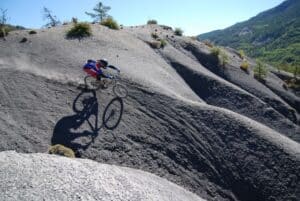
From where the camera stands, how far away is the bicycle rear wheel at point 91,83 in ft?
64.7

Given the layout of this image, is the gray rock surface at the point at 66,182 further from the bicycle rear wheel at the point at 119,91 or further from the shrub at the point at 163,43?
the shrub at the point at 163,43

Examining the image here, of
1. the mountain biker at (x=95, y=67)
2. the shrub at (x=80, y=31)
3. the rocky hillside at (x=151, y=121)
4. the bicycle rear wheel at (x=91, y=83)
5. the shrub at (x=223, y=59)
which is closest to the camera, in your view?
the rocky hillside at (x=151, y=121)

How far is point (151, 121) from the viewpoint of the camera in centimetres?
1878

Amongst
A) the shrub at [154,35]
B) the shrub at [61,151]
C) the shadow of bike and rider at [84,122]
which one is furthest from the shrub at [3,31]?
the shrub at [61,151]

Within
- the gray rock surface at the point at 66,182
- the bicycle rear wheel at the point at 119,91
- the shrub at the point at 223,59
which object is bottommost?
the gray rock surface at the point at 66,182

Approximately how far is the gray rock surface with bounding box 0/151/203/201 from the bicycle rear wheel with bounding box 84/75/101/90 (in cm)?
780

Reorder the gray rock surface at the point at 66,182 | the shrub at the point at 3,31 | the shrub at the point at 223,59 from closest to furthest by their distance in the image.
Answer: the gray rock surface at the point at 66,182
the shrub at the point at 3,31
the shrub at the point at 223,59

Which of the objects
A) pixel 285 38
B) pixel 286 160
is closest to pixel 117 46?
pixel 286 160

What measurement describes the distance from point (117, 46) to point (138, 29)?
8910mm

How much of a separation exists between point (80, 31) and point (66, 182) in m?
20.6

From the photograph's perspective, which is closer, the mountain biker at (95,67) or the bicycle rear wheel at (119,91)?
the mountain biker at (95,67)

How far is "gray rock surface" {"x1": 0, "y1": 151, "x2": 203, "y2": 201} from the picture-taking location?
A: 9.93 metres

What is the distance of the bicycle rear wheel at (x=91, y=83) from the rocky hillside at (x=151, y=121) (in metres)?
0.47

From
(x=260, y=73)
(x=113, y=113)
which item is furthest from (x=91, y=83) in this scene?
(x=260, y=73)
